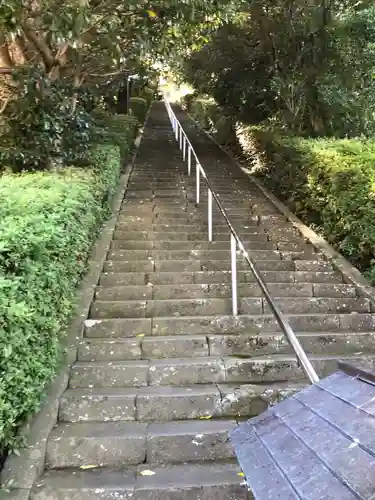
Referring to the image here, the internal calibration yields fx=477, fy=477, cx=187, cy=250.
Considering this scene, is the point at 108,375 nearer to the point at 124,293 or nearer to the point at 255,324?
the point at 124,293

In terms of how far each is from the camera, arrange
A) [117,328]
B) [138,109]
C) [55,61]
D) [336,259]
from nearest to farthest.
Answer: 1. [117,328]
2. [336,259]
3. [55,61]
4. [138,109]

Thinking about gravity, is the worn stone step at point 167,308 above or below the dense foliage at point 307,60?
below

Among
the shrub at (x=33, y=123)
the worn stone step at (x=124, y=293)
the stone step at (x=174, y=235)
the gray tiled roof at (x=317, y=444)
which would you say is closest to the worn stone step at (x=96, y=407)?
the worn stone step at (x=124, y=293)

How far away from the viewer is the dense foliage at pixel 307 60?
28.5ft

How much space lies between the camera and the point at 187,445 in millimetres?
3176

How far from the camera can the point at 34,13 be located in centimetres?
537

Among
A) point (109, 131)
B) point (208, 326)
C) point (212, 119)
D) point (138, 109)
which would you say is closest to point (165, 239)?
point (208, 326)

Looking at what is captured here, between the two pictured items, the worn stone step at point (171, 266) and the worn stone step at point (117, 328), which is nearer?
the worn stone step at point (117, 328)

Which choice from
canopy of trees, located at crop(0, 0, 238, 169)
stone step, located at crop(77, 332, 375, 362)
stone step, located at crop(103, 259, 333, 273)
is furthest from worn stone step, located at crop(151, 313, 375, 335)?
canopy of trees, located at crop(0, 0, 238, 169)

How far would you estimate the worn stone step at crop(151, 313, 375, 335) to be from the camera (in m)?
4.46

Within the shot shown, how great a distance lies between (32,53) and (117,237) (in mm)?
2999

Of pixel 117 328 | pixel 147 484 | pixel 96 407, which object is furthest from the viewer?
pixel 117 328

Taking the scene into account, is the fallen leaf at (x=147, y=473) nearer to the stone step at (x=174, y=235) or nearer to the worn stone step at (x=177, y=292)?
the worn stone step at (x=177, y=292)

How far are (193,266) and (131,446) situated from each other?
113 inches
